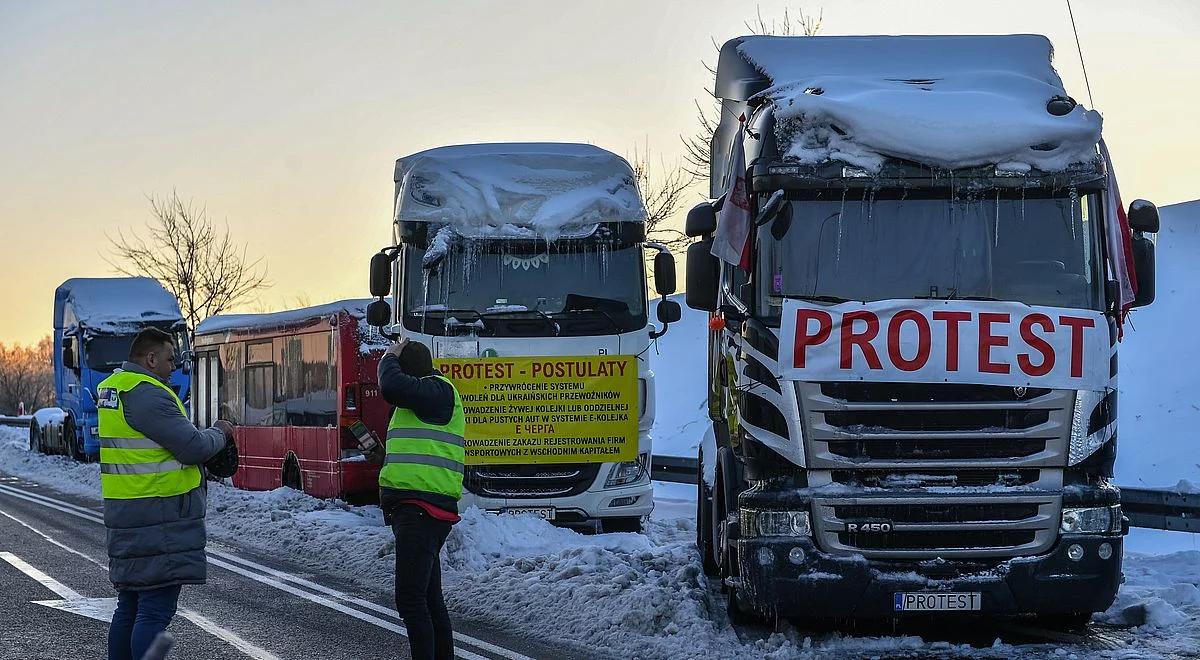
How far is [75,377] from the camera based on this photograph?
3394cm

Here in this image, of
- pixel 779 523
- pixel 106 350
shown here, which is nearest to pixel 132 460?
pixel 779 523

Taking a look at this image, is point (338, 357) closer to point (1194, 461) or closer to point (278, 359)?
point (278, 359)

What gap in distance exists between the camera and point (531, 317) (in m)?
13.7

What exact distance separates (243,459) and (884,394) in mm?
16098

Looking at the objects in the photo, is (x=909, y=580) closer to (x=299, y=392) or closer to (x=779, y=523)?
(x=779, y=523)

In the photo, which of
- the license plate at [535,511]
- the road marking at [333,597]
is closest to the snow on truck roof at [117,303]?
the road marking at [333,597]

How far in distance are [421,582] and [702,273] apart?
2898mm

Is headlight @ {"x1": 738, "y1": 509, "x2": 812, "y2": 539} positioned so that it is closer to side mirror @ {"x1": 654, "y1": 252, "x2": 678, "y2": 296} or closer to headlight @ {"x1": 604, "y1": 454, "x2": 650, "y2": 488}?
side mirror @ {"x1": 654, "y1": 252, "x2": 678, "y2": 296}

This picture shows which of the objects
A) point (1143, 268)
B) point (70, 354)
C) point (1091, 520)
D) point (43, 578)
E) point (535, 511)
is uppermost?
point (1143, 268)

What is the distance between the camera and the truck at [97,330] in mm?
32812

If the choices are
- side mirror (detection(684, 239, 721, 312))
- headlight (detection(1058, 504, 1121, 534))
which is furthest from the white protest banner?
side mirror (detection(684, 239, 721, 312))

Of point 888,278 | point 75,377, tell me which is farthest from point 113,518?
point 75,377

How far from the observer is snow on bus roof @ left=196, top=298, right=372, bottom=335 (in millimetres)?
18594

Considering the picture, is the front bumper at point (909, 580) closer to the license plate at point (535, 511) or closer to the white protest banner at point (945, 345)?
the white protest banner at point (945, 345)
